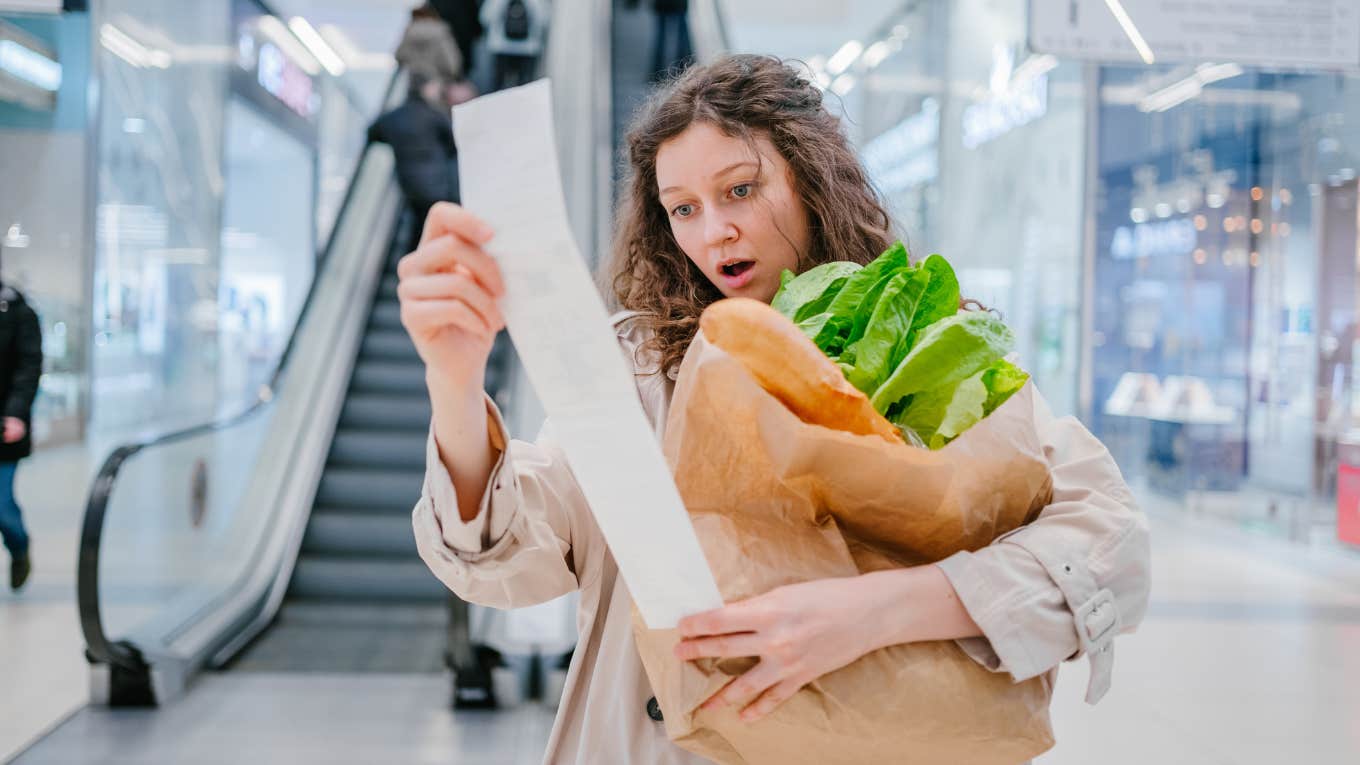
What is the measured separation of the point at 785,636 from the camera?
84 centimetres

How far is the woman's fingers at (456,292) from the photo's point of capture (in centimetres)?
84

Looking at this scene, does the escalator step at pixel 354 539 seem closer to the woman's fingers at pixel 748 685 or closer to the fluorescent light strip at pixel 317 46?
the woman's fingers at pixel 748 685

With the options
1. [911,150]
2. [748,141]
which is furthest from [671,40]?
[748,141]

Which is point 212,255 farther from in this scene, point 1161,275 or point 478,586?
point 478,586

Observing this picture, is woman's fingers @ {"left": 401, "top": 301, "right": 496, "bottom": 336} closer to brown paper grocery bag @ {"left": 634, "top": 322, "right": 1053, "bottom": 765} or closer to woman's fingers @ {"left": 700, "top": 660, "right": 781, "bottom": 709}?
brown paper grocery bag @ {"left": 634, "top": 322, "right": 1053, "bottom": 765}

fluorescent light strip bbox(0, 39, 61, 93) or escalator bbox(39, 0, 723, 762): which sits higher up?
fluorescent light strip bbox(0, 39, 61, 93)

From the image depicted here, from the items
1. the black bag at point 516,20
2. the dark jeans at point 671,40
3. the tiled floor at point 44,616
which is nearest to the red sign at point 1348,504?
the dark jeans at point 671,40

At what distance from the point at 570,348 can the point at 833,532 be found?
297 mm

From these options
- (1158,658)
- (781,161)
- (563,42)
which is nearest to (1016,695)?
(781,161)

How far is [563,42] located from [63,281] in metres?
4.77

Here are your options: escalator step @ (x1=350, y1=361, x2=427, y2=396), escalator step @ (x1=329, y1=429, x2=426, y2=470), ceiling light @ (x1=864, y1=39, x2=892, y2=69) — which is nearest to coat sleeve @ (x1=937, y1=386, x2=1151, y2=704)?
escalator step @ (x1=329, y1=429, x2=426, y2=470)

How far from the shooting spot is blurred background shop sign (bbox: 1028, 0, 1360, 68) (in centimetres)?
442

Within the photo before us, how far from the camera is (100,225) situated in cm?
727

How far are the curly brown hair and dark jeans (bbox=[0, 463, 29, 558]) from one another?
448 centimetres
